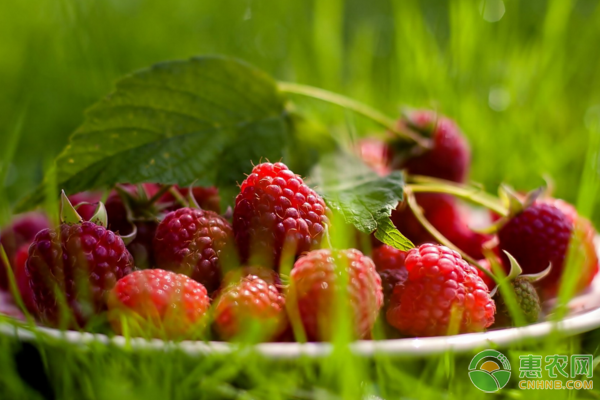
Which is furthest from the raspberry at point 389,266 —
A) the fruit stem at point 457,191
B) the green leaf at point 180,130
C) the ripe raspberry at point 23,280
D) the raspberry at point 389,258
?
the ripe raspberry at point 23,280

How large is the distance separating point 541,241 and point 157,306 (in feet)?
1.50

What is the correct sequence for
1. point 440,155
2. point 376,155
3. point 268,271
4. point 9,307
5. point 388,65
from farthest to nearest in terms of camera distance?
point 388,65, point 376,155, point 440,155, point 9,307, point 268,271

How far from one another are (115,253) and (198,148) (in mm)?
249

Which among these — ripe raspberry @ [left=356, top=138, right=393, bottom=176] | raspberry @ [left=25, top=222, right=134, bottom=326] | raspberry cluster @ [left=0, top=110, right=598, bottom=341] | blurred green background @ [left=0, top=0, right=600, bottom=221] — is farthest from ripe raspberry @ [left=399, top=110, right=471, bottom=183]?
raspberry @ [left=25, top=222, right=134, bottom=326]

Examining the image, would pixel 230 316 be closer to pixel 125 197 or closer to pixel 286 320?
pixel 286 320

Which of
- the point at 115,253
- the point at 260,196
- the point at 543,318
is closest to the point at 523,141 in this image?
the point at 543,318

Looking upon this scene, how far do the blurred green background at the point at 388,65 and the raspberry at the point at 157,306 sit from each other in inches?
19.4

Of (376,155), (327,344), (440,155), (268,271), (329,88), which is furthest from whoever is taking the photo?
(329,88)

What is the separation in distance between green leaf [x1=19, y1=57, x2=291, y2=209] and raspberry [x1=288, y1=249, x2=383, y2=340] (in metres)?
0.25

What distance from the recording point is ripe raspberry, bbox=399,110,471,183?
3.06 feet

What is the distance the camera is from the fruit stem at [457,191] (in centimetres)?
78

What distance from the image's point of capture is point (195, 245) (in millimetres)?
618

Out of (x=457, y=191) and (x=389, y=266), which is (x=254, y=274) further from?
(x=457, y=191)

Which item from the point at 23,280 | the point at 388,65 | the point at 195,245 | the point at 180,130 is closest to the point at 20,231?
the point at 23,280
